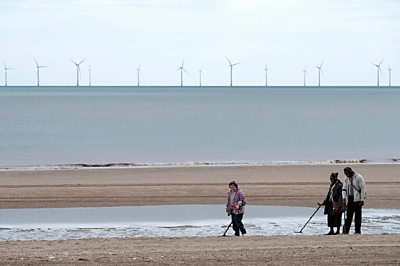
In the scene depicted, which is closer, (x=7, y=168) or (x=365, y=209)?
(x=365, y=209)

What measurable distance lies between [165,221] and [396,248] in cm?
872

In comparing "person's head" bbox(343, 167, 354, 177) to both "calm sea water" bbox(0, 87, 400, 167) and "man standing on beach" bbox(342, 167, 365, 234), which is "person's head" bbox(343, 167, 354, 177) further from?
"calm sea water" bbox(0, 87, 400, 167)

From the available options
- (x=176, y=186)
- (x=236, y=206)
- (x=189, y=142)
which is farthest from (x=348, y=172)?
(x=189, y=142)

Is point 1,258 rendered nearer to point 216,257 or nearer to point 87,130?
point 216,257

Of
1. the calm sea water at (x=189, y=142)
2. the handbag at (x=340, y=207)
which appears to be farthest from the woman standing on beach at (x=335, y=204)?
the calm sea water at (x=189, y=142)

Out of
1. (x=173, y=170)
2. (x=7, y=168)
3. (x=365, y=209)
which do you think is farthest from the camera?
(x=7, y=168)

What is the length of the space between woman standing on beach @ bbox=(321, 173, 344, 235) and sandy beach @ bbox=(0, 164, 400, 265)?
1249 mm

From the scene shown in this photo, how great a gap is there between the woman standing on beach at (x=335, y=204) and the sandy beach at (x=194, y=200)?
1.25m

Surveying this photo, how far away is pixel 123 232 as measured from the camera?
20.9 m

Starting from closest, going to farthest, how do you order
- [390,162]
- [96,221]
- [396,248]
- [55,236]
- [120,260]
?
[120,260] < [396,248] < [55,236] < [96,221] < [390,162]

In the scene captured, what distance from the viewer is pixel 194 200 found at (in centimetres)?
2766

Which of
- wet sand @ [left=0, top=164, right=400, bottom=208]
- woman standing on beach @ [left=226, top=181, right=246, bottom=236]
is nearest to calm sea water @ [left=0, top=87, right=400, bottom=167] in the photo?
wet sand @ [left=0, top=164, right=400, bottom=208]

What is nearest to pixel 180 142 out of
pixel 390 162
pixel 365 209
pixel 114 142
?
pixel 114 142

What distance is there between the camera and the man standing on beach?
1862cm
